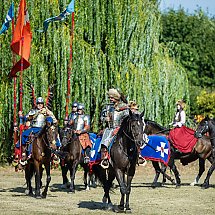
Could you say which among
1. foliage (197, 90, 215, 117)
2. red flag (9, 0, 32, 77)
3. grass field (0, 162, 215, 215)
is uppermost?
red flag (9, 0, 32, 77)

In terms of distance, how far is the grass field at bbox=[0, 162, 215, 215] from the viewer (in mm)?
13359

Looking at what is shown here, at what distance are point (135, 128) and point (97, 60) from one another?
414 inches

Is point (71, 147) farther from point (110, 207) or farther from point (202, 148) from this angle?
point (110, 207)

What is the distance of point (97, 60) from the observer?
22.7 metres

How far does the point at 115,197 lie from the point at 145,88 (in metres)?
8.43

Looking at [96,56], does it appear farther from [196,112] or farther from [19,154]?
[196,112]

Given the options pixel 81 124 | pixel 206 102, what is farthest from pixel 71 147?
pixel 206 102

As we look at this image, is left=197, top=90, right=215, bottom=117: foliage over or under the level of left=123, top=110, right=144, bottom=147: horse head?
over

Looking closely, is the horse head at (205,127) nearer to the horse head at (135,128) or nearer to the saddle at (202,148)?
the saddle at (202,148)

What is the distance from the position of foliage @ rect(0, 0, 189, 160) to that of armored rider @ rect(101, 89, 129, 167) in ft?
29.7

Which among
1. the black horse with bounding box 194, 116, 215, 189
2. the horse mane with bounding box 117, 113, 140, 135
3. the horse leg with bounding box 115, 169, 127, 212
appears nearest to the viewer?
the horse mane with bounding box 117, 113, 140, 135

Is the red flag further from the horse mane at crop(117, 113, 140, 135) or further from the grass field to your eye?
the horse mane at crop(117, 113, 140, 135)

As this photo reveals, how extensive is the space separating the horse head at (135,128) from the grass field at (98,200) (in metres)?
1.55

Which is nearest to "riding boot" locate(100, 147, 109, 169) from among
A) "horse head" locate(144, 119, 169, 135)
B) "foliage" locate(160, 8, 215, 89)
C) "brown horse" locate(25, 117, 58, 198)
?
"brown horse" locate(25, 117, 58, 198)
